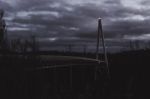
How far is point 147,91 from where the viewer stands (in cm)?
2788

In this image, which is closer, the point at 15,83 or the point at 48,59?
the point at 15,83

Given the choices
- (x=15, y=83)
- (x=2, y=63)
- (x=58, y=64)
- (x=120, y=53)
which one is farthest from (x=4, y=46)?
(x=120, y=53)

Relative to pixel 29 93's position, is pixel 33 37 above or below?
above

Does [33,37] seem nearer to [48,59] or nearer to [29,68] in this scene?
[29,68]

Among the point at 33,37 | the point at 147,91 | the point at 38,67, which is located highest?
the point at 33,37

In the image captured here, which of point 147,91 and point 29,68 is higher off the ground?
point 29,68

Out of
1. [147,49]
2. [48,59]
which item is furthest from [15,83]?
[147,49]

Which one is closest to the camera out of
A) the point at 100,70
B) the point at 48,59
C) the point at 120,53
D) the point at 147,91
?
the point at 147,91

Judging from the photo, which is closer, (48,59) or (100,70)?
(48,59)

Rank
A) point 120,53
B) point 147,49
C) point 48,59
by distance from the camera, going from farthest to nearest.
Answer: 1. point 120,53
2. point 147,49
3. point 48,59

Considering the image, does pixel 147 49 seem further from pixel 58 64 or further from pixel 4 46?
pixel 4 46

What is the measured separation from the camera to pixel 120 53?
50.8m

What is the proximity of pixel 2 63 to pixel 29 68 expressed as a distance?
47.3 inches

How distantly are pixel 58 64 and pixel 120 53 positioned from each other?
64.3 feet
